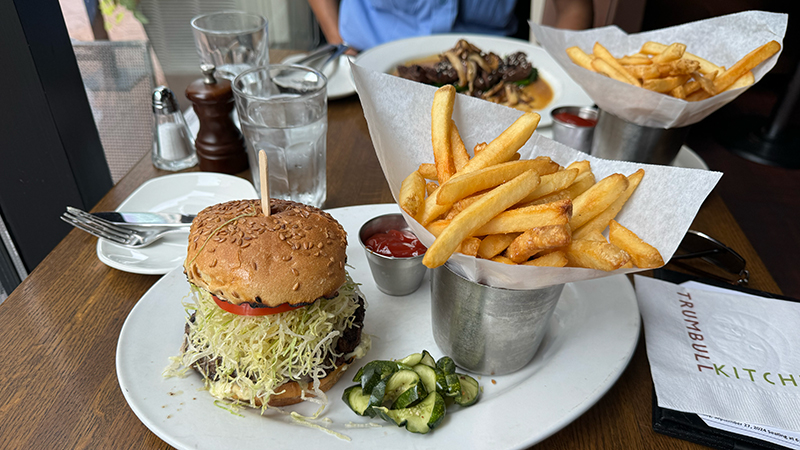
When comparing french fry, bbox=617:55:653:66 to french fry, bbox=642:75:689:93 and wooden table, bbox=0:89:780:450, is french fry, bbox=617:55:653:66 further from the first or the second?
wooden table, bbox=0:89:780:450

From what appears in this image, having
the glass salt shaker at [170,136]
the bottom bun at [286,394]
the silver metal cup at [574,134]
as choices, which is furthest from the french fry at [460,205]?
the glass salt shaker at [170,136]

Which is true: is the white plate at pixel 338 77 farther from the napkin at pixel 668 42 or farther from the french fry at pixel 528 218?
the french fry at pixel 528 218

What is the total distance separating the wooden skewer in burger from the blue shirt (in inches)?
111

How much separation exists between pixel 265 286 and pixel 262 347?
186 mm

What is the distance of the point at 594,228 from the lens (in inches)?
47.4

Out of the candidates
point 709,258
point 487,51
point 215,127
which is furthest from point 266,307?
point 487,51

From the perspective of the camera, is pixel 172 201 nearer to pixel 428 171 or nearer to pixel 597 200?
pixel 428 171

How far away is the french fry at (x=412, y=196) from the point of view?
3.76 feet

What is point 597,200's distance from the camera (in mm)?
1181

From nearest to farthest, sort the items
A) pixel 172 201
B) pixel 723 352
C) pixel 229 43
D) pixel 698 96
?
pixel 723 352 < pixel 698 96 < pixel 172 201 < pixel 229 43

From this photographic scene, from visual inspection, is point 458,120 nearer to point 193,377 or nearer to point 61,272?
point 193,377

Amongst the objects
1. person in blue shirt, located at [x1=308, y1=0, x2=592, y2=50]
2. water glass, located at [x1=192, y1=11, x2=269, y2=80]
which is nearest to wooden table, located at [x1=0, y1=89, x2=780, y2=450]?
water glass, located at [x1=192, y1=11, x2=269, y2=80]

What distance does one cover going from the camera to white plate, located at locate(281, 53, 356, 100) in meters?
2.72

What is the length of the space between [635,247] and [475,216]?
40cm
